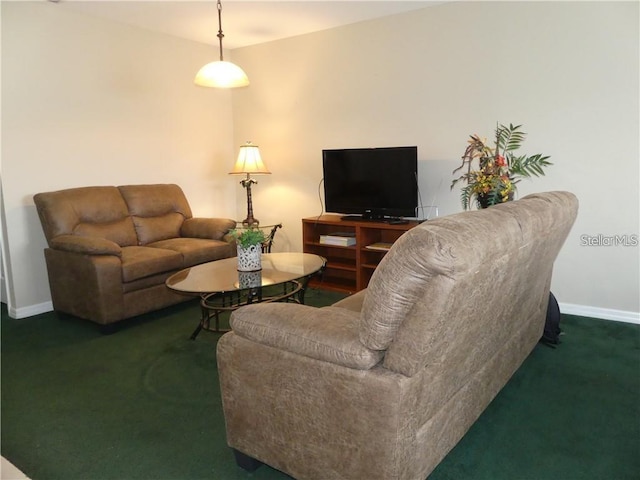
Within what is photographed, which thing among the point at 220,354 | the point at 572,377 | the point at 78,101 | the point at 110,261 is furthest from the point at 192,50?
the point at 572,377

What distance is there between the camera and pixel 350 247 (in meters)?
4.35

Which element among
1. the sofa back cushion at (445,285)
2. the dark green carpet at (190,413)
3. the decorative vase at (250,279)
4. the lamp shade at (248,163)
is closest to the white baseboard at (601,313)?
the dark green carpet at (190,413)

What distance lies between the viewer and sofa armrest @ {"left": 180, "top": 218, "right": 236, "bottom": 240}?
4.27m

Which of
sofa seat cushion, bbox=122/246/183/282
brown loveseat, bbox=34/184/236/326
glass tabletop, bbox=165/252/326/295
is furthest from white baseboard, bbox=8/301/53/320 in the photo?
glass tabletop, bbox=165/252/326/295

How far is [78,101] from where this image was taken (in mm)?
4043

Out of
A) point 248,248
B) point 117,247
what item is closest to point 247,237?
point 248,248

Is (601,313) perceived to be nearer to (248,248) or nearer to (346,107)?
(248,248)

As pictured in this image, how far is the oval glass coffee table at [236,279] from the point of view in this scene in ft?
9.23

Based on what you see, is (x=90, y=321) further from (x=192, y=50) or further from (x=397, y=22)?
(x=397, y=22)

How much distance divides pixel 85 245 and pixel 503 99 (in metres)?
3.34

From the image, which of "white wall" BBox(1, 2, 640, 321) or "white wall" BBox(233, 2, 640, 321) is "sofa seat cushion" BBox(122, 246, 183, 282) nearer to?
"white wall" BBox(1, 2, 640, 321)

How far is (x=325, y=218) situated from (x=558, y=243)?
98.6 inches

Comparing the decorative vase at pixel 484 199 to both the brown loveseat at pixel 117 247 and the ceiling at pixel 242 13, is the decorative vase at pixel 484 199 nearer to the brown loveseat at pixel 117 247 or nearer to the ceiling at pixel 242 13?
the ceiling at pixel 242 13

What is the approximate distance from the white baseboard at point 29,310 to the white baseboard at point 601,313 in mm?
4195
